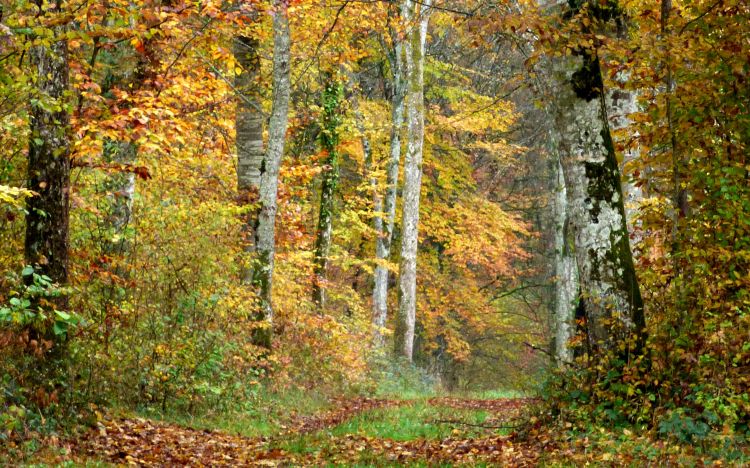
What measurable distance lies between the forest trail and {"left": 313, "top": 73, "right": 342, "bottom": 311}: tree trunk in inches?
489

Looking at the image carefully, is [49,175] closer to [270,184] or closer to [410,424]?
[410,424]

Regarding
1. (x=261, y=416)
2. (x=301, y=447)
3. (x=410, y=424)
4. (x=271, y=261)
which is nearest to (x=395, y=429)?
(x=410, y=424)

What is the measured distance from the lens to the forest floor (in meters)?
7.92

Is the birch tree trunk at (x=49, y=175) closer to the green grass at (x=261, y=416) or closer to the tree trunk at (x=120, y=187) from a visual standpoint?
the tree trunk at (x=120, y=187)

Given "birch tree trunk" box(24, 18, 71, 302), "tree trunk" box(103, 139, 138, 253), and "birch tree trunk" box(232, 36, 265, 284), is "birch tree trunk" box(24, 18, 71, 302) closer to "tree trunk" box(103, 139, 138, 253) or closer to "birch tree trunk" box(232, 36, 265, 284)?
"tree trunk" box(103, 139, 138, 253)

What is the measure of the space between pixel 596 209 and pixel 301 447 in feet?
15.5

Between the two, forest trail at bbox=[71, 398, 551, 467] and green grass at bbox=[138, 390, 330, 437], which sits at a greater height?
forest trail at bbox=[71, 398, 551, 467]

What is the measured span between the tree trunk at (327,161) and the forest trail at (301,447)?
12.4 metres

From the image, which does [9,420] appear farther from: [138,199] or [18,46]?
[138,199]

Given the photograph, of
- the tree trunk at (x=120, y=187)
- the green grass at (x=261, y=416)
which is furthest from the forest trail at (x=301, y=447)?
the tree trunk at (x=120, y=187)

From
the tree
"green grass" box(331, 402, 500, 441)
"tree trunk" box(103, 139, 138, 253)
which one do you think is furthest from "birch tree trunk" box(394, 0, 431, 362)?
the tree

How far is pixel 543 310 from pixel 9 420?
35.7 meters

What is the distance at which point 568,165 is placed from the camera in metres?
10.1

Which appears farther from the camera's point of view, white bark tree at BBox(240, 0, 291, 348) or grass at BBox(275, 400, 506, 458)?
white bark tree at BBox(240, 0, 291, 348)
